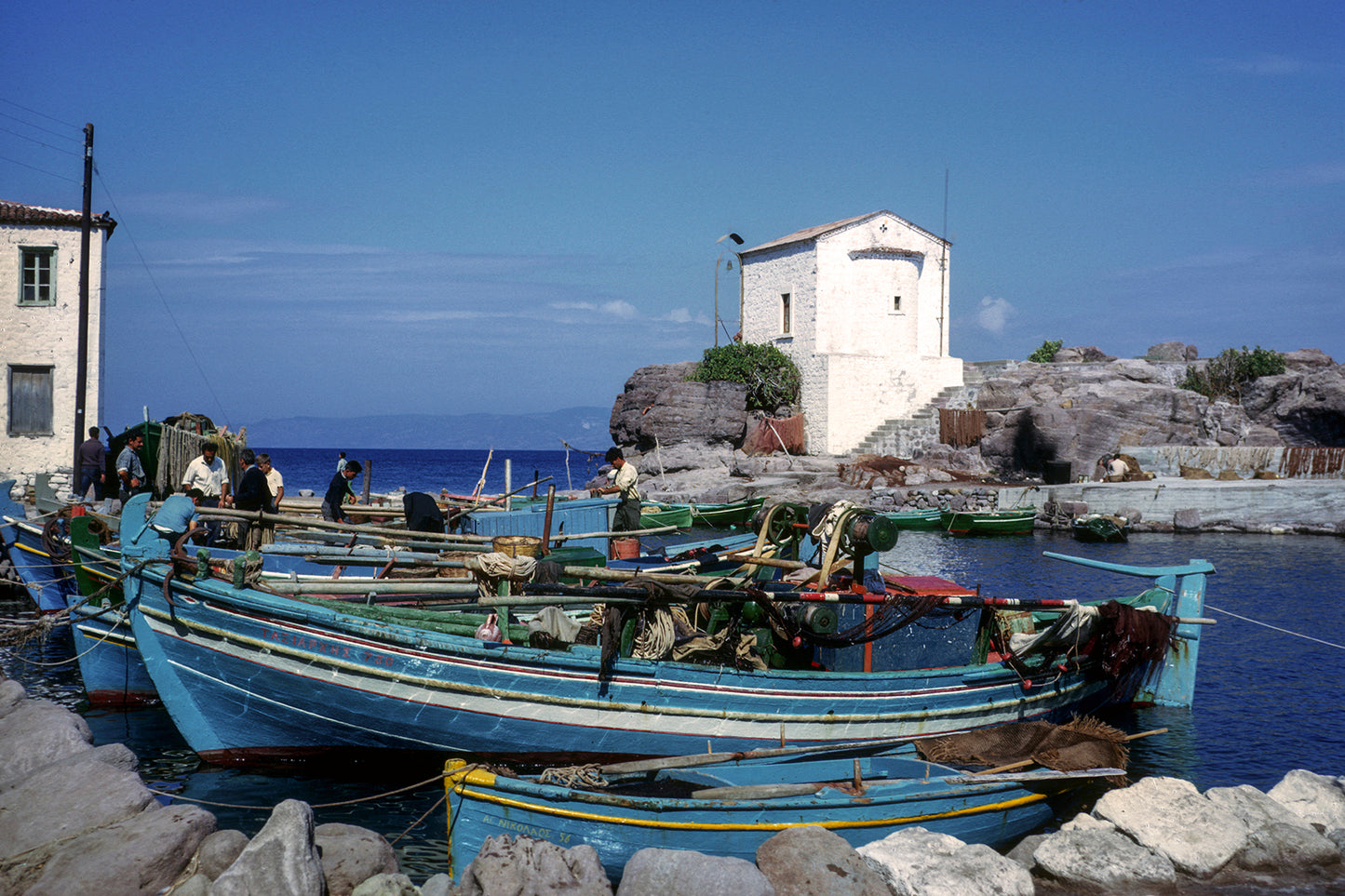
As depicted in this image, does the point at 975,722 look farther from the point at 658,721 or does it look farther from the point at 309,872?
the point at 309,872

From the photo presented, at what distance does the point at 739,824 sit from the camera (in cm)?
708

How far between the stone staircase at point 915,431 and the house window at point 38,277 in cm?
3203

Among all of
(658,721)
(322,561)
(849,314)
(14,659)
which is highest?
(849,314)

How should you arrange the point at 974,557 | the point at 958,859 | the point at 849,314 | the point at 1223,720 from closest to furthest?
the point at 958,859 → the point at 1223,720 → the point at 974,557 → the point at 849,314

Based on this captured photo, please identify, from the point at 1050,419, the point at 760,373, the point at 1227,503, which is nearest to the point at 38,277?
the point at 760,373

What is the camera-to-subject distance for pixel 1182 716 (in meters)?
12.6

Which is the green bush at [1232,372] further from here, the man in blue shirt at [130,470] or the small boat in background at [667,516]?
the man in blue shirt at [130,470]

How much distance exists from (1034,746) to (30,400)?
2479cm

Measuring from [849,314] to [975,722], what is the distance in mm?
38206

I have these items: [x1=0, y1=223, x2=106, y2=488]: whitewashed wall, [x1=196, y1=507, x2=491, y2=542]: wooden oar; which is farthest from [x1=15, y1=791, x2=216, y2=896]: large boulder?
[x1=0, y1=223, x2=106, y2=488]: whitewashed wall

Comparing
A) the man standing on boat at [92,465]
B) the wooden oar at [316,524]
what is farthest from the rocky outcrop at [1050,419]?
the wooden oar at [316,524]

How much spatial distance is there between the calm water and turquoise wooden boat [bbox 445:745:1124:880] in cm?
110

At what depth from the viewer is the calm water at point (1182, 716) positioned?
9148 mm

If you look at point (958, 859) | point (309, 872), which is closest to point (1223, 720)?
point (958, 859)
